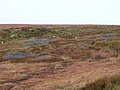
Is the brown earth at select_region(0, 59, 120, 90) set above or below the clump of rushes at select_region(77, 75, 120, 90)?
below

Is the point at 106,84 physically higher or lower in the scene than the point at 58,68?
higher

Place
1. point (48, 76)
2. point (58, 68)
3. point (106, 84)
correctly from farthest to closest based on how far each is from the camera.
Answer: point (58, 68)
point (48, 76)
point (106, 84)

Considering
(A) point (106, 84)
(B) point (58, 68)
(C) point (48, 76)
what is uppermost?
(A) point (106, 84)

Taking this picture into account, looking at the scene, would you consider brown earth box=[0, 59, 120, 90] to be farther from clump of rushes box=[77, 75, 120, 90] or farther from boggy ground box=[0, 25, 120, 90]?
clump of rushes box=[77, 75, 120, 90]

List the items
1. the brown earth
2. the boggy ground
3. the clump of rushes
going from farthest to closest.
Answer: the boggy ground
the brown earth
the clump of rushes

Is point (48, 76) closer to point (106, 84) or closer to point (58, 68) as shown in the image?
point (58, 68)

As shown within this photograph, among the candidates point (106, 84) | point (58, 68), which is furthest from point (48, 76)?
point (106, 84)

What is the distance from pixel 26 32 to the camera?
87.6m

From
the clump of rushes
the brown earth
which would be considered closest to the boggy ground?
the brown earth

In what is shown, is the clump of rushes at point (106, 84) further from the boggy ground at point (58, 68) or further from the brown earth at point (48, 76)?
the brown earth at point (48, 76)

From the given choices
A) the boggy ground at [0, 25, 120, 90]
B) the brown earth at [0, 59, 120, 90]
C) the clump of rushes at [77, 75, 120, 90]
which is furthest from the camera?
the boggy ground at [0, 25, 120, 90]

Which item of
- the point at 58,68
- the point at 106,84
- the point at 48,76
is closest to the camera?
the point at 106,84

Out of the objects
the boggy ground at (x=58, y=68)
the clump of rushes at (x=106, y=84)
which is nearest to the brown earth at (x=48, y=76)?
the boggy ground at (x=58, y=68)

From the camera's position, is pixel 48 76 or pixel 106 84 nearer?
pixel 106 84
